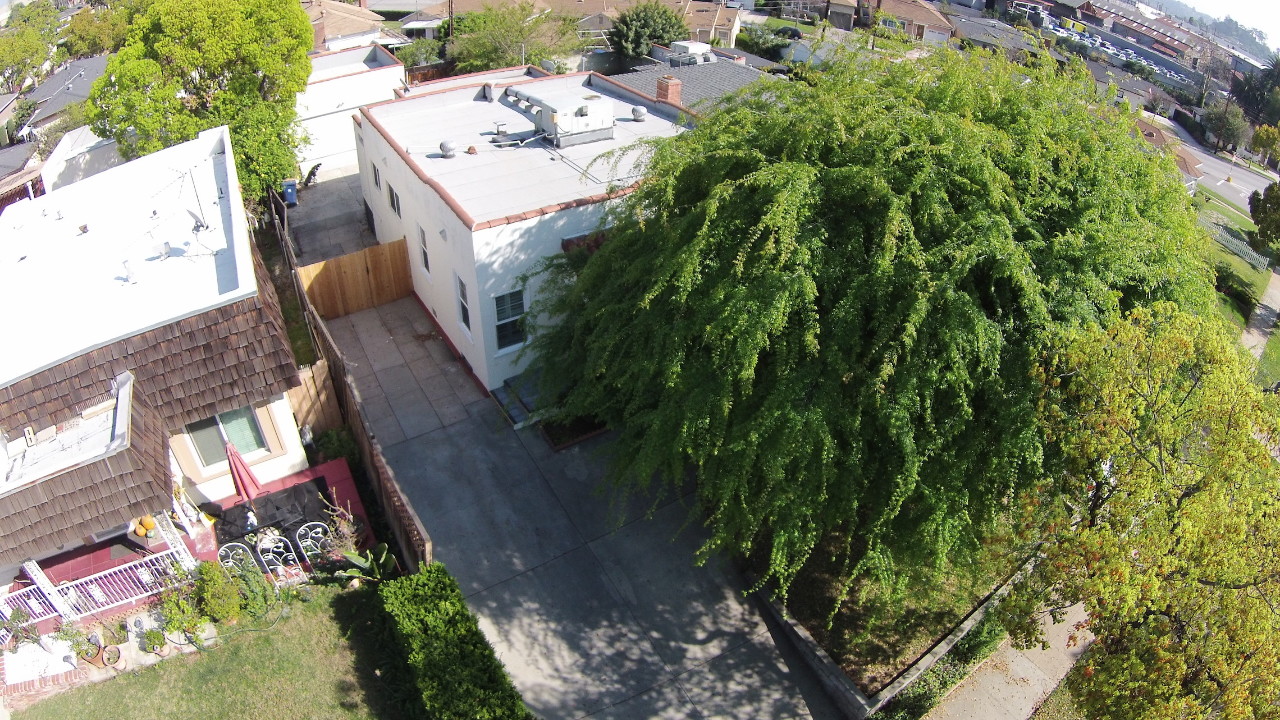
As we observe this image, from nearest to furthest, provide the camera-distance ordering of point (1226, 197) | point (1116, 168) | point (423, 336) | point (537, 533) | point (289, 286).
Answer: point (1116, 168) < point (537, 533) < point (423, 336) < point (289, 286) < point (1226, 197)

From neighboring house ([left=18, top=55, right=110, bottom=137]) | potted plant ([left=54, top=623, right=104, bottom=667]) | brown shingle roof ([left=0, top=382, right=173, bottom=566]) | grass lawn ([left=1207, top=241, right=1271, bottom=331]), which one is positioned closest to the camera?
brown shingle roof ([left=0, top=382, right=173, bottom=566])

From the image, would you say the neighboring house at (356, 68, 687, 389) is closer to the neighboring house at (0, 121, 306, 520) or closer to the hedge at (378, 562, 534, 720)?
the neighboring house at (0, 121, 306, 520)

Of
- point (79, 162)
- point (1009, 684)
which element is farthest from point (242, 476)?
point (79, 162)

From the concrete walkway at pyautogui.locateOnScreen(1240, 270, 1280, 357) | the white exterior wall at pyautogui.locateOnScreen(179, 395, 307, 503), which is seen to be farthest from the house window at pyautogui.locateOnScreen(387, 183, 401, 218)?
the concrete walkway at pyautogui.locateOnScreen(1240, 270, 1280, 357)

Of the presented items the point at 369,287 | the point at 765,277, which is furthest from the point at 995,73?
the point at 369,287

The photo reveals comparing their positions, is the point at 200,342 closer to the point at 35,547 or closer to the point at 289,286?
the point at 35,547

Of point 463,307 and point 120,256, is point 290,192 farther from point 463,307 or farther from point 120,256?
point 463,307
